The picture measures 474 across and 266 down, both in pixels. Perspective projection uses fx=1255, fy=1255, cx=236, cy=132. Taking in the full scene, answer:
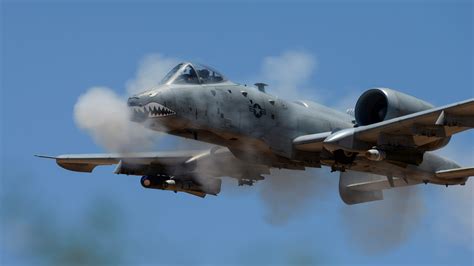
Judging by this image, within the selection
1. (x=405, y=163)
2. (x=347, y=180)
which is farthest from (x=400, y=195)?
(x=405, y=163)

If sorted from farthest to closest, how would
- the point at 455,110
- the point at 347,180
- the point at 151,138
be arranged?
the point at 347,180
the point at 151,138
the point at 455,110

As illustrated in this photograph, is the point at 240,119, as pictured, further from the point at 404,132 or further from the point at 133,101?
the point at 404,132

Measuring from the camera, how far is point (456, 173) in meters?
43.2

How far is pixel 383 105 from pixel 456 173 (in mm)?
4029

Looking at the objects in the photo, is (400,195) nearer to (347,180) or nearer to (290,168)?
(347,180)

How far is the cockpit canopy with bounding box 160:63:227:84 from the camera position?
3981cm

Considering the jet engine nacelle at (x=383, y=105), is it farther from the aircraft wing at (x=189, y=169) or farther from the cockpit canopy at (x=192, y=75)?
the cockpit canopy at (x=192, y=75)

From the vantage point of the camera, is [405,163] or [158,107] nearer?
[158,107]

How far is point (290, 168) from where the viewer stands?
4206 centimetres

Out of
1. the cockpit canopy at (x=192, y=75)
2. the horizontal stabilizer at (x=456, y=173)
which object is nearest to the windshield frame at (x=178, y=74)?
the cockpit canopy at (x=192, y=75)

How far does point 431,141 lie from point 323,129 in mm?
3587

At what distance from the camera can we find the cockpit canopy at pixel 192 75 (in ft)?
131

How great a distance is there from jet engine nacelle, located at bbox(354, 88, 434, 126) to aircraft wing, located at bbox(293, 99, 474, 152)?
0.91 m

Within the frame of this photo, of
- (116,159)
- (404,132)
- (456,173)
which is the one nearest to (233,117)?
(404,132)
